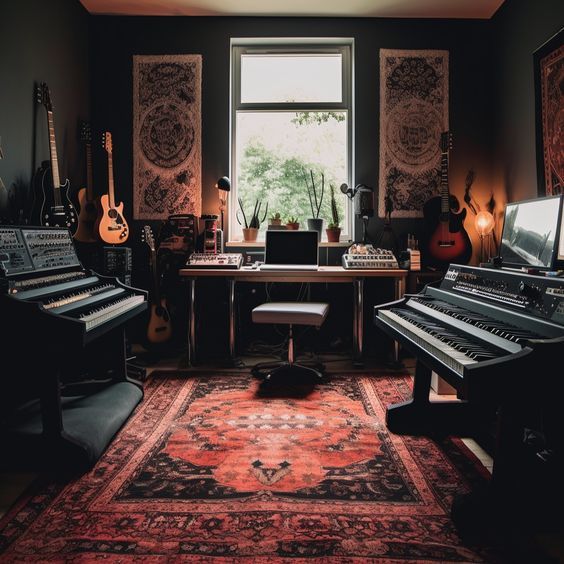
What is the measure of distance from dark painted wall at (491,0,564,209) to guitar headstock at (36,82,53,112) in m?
3.66

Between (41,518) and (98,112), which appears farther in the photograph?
(98,112)

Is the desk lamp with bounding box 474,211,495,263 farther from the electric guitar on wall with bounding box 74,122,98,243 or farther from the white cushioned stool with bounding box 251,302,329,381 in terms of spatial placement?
the electric guitar on wall with bounding box 74,122,98,243

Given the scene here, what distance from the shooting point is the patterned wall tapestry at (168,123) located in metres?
4.39

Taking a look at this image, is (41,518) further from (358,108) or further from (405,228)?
(358,108)

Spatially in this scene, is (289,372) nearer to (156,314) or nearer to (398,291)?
(398,291)

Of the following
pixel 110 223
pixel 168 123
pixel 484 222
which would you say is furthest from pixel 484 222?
pixel 110 223

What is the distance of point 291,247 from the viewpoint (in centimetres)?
400

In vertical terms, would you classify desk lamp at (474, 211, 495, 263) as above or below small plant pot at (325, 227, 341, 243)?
above

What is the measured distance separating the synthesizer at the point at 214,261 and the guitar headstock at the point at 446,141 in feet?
6.67

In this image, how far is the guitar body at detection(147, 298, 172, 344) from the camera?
398 cm

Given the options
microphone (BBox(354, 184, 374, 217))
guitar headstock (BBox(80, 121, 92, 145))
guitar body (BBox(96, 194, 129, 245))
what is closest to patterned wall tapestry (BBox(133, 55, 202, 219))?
guitar headstock (BBox(80, 121, 92, 145))

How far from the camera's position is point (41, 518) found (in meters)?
1.67

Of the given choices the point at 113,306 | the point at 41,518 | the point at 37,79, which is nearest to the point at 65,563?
the point at 41,518

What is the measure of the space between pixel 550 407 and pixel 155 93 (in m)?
4.12
